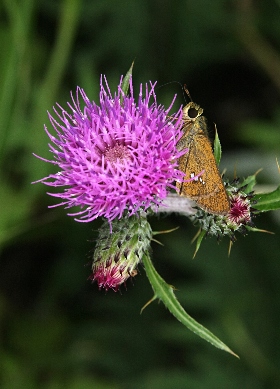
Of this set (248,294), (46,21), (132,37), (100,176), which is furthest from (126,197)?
(46,21)

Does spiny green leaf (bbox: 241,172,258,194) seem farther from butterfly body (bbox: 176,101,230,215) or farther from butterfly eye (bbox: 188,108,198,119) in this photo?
butterfly eye (bbox: 188,108,198,119)

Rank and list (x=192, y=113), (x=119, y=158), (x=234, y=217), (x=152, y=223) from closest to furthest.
Answer: (x=119, y=158) → (x=234, y=217) → (x=192, y=113) → (x=152, y=223)

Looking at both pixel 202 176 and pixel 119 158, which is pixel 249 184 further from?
pixel 119 158

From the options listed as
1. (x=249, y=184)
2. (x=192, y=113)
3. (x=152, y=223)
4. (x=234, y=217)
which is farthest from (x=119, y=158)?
(x=152, y=223)

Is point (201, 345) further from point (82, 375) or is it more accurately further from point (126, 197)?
point (126, 197)

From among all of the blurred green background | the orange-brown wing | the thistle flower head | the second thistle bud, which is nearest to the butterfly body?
the orange-brown wing
